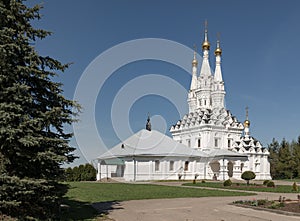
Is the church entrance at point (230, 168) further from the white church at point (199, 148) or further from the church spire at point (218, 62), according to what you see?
A: the church spire at point (218, 62)

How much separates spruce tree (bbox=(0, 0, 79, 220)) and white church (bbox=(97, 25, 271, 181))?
106 feet

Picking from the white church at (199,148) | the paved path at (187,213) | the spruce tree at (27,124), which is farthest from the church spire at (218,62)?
the spruce tree at (27,124)

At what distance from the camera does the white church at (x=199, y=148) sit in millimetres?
43719

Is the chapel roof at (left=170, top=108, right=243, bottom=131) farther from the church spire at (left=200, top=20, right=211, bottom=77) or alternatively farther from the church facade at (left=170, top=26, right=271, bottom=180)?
the church spire at (left=200, top=20, right=211, bottom=77)

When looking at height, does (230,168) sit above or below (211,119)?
below

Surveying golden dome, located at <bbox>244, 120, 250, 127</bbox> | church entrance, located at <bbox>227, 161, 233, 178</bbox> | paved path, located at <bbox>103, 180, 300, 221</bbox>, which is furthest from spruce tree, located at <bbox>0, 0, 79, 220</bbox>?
golden dome, located at <bbox>244, 120, 250, 127</bbox>

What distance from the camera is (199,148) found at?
58.7 meters

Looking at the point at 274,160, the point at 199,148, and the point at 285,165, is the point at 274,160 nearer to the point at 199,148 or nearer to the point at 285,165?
the point at 285,165

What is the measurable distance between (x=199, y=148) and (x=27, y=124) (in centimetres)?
5155

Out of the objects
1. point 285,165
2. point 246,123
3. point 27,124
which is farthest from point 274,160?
point 27,124

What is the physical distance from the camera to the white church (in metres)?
43.7

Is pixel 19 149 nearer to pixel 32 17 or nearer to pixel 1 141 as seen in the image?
pixel 1 141

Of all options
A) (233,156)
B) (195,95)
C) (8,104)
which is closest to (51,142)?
(8,104)

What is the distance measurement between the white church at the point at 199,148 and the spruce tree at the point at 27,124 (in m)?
32.4
